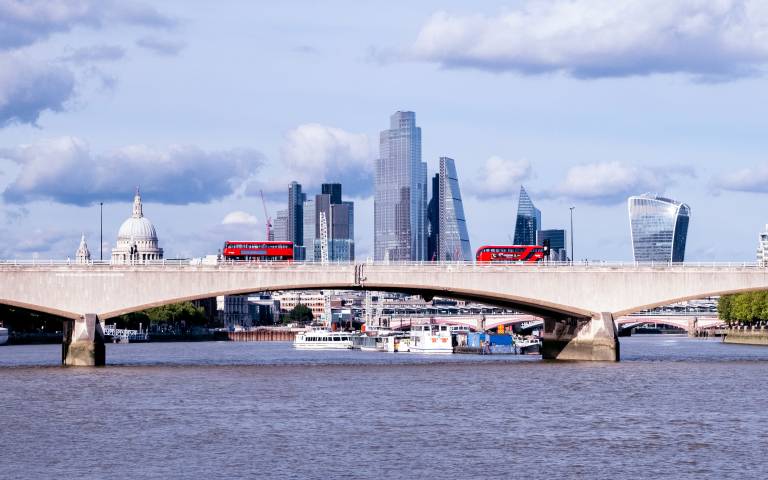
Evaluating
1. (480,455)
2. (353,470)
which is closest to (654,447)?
(480,455)

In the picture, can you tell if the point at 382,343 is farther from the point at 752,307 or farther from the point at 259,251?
the point at 259,251

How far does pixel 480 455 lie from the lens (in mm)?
51344

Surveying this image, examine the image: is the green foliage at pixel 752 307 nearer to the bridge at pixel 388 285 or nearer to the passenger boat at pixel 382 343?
the passenger boat at pixel 382 343

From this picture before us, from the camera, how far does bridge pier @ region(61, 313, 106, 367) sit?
104 meters

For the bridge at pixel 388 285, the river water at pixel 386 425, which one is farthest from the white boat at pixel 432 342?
the river water at pixel 386 425

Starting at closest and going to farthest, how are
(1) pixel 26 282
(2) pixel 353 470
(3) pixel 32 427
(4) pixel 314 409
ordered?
(2) pixel 353 470 → (3) pixel 32 427 → (4) pixel 314 409 → (1) pixel 26 282

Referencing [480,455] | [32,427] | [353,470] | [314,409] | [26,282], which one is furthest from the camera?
[26,282]

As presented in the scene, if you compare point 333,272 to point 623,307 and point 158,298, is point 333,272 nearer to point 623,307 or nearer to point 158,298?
point 158,298

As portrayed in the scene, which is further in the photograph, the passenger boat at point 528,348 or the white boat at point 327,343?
the white boat at point 327,343

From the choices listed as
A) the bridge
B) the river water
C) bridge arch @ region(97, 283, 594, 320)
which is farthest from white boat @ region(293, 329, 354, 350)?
the river water

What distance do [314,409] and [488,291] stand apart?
136ft

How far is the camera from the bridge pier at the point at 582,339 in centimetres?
10950

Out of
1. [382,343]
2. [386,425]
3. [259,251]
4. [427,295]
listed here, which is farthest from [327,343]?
[386,425]

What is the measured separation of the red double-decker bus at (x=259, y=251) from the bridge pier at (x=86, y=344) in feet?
76.3
